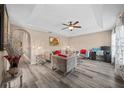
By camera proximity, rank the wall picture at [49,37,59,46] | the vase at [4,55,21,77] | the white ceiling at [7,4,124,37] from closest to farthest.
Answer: the vase at [4,55,21,77] < the white ceiling at [7,4,124,37] < the wall picture at [49,37,59,46]

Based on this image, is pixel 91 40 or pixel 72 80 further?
pixel 91 40

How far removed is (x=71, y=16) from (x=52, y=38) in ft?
9.32

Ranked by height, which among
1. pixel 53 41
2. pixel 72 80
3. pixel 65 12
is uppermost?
pixel 65 12

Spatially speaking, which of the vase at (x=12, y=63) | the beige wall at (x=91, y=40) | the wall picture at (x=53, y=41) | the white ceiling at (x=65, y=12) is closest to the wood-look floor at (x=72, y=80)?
the vase at (x=12, y=63)

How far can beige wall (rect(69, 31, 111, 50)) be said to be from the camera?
19.6ft

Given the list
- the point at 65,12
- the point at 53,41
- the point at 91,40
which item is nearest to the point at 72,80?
the point at 65,12

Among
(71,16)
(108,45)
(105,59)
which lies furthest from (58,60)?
(108,45)

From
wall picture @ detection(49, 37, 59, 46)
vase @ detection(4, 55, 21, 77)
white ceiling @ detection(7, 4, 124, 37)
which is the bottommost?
vase @ detection(4, 55, 21, 77)

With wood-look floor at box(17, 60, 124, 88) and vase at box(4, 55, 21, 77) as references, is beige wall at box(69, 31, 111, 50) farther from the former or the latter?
vase at box(4, 55, 21, 77)

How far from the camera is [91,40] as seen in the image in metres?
6.60

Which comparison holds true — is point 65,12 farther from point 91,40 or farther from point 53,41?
point 91,40

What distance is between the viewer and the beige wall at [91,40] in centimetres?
598

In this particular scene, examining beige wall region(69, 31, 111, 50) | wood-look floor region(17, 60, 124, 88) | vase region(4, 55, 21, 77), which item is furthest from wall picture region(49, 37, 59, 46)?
vase region(4, 55, 21, 77)

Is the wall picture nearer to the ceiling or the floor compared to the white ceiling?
nearer to the floor
